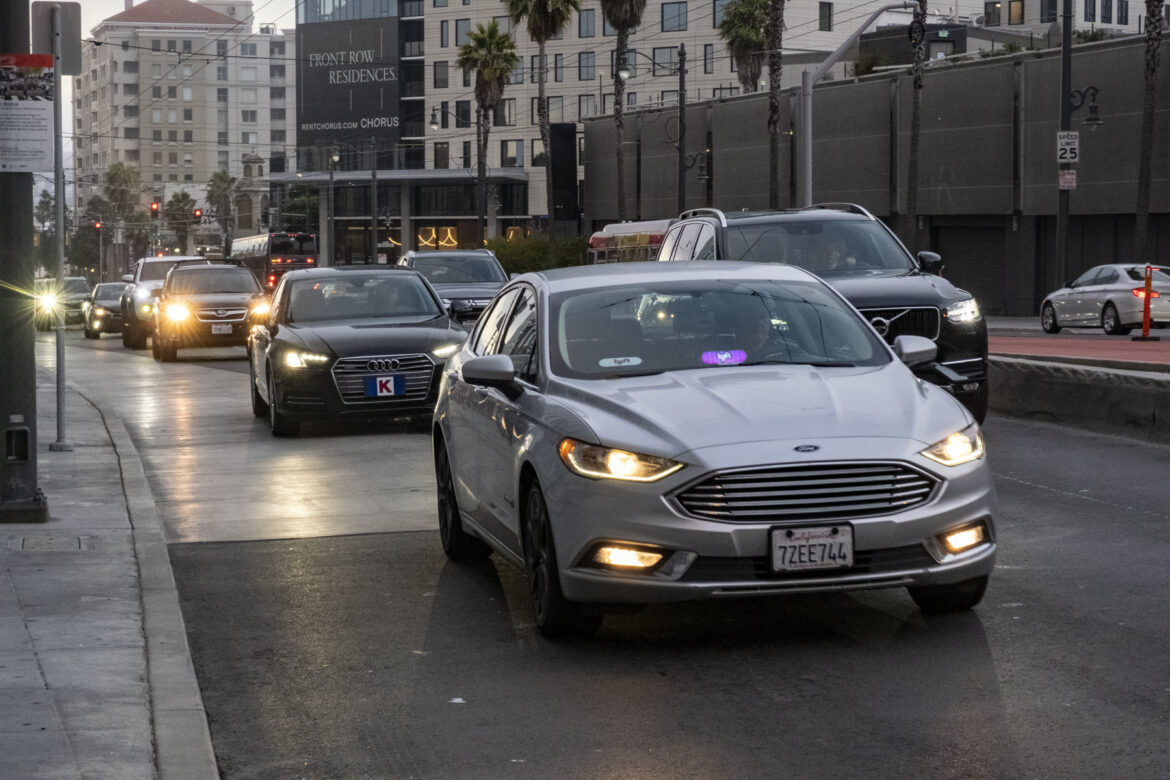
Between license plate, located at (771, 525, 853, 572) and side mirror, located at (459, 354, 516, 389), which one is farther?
side mirror, located at (459, 354, 516, 389)

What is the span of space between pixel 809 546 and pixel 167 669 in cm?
251

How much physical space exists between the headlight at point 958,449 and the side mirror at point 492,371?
1.93 m

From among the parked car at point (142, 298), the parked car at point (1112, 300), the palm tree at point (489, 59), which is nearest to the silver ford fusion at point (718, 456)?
the parked car at point (1112, 300)

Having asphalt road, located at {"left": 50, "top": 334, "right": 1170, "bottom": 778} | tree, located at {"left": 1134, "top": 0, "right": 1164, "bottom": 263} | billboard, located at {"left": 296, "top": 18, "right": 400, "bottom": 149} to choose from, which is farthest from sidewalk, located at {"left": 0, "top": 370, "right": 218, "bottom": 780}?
billboard, located at {"left": 296, "top": 18, "right": 400, "bottom": 149}

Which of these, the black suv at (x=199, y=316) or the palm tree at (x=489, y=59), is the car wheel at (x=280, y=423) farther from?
the palm tree at (x=489, y=59)

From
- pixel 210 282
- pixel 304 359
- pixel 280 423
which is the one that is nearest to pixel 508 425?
pixel 304 359

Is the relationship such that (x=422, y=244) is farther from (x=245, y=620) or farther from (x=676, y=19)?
(x=245, y=620)

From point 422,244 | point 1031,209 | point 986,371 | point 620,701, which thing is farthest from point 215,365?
point 422,244

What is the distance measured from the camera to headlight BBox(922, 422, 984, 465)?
6.90 metres

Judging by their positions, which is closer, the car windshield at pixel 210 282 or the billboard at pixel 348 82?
the car windshield at pixel 210 282

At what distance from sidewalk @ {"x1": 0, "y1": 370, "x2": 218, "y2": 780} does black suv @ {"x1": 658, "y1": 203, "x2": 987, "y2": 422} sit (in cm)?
567

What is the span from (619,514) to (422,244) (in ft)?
373

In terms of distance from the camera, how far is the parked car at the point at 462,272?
26.0 m

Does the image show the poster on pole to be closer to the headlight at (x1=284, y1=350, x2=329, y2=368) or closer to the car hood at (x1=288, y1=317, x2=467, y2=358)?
the headlight at (x1=284, y1=350, x2=329, y2=368)
